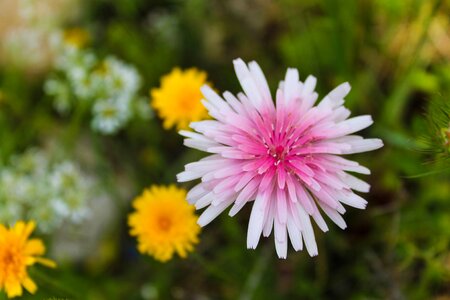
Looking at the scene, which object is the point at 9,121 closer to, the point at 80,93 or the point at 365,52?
the point at 80,93

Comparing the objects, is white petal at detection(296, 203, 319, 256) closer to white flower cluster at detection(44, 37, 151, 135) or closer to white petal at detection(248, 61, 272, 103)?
white petal at detection(248, 61, 272, 103)

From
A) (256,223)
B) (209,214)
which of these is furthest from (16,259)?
(256,223)

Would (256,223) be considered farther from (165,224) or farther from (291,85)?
(165,224)

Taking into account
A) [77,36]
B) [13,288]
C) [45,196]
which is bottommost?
[13,288]

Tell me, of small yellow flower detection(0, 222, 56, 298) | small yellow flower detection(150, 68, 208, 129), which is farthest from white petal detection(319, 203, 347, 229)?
small yellow flower detection(0, 222, 56, 298)

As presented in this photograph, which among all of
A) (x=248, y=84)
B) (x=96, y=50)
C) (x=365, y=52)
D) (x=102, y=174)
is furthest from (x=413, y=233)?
(x=96, y=50)

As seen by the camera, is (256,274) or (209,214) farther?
(256,274)

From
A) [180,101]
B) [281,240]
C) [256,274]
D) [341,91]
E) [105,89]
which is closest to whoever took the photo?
[281,240]
